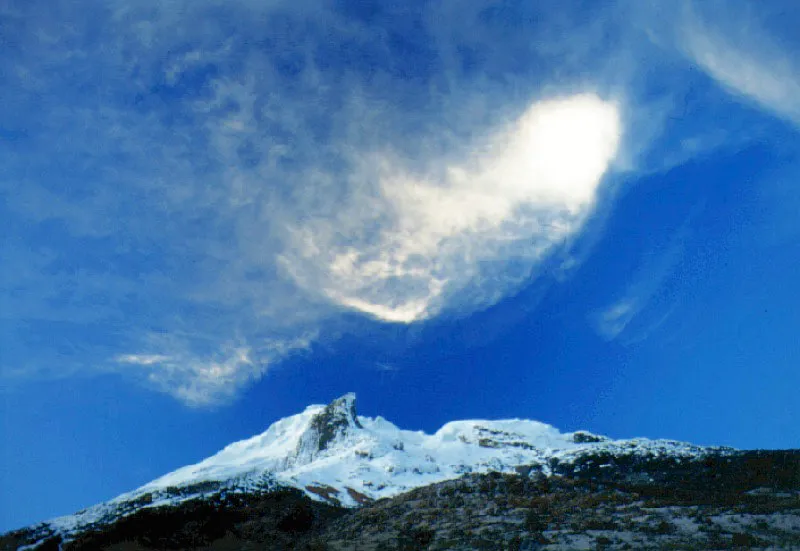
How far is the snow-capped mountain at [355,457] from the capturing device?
6581 centimetres

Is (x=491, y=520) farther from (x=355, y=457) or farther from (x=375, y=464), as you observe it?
(x=355, y=457)

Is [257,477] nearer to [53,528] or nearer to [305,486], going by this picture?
[305,486]

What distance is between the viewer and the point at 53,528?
147 ft

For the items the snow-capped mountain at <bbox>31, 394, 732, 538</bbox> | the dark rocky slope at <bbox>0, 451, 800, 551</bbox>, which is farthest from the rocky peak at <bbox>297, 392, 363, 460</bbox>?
the dark rocky slope at <bbox>0, 451, 800, 551</bbox>

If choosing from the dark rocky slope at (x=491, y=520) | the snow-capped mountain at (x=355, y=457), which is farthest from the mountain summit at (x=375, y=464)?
the dark rocky slope at (x=491, y=520)

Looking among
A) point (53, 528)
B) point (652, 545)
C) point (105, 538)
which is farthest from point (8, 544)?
point (652, 545)

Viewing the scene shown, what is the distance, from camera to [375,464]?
102 meters

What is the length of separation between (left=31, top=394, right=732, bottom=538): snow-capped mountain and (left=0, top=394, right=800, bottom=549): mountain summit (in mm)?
296

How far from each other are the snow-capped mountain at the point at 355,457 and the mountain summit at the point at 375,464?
0.30 metres

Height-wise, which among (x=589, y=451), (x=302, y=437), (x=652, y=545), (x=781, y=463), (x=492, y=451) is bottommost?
(x=652, y=545)

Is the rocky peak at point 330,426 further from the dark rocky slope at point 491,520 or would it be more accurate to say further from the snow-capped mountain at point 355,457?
the dark rocky slope at point 491,520

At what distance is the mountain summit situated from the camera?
55531 millimetres

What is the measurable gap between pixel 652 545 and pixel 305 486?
184ft

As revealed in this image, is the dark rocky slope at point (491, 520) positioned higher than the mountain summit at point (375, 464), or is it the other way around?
the mountain summit at point (375, 464)
